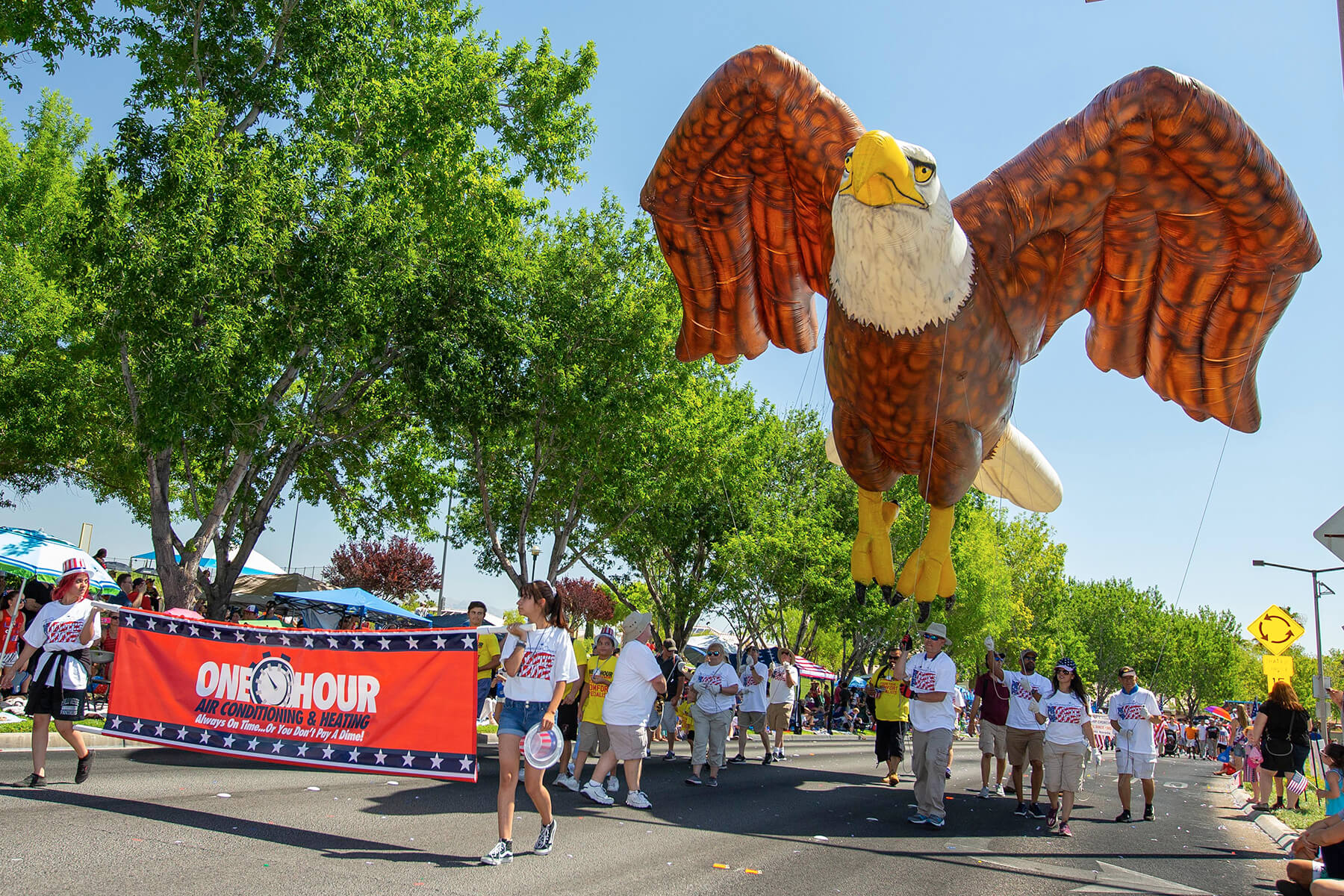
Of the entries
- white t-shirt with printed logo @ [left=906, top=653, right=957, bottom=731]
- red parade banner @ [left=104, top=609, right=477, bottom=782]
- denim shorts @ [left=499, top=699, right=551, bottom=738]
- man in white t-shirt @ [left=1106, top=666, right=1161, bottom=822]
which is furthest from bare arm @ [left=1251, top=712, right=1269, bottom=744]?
red parade banner @ [left=104, top=609, right=477, bottom=782]

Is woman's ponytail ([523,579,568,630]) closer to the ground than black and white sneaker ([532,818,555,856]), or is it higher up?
higher up

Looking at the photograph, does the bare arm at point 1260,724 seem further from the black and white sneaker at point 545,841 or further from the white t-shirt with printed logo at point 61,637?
the white t-shirt with printed logo at point 61,637

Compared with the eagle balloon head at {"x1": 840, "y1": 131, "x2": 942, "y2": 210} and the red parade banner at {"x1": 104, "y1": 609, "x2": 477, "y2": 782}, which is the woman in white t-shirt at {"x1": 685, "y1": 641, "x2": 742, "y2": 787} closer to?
the red parade banner at {"x1": 104, "y1": 609, "x2": 477, "y2": 782}

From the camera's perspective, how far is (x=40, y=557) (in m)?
14.8

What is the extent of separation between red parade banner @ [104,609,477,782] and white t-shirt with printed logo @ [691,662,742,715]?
4447 millimetres

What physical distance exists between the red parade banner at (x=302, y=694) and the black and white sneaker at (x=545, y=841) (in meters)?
0.60

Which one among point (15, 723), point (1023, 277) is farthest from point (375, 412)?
point (1023, 277)

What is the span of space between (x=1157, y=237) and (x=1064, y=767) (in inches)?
192

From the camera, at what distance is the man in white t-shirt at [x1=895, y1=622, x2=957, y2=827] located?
789 centimetres

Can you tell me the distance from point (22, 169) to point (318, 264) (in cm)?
1343

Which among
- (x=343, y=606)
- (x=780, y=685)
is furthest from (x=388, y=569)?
(x=780, y=685)

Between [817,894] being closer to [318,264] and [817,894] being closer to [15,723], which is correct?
[15,723]

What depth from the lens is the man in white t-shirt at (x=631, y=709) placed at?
7602 millimetres

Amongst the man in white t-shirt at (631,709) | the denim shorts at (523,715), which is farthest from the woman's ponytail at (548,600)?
the man in white t-shirt at (631,709)
